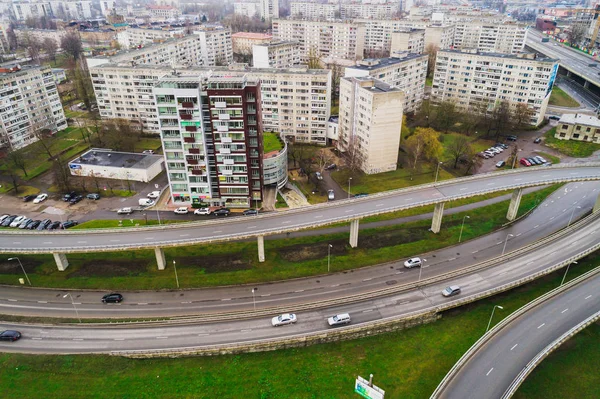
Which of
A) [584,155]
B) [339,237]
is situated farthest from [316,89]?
[584,155]

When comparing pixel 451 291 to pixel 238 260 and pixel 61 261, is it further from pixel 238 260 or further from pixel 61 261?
pixel 61 261

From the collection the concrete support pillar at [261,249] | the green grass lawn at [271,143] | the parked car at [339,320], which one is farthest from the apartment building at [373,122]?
the parked car at [339,320]

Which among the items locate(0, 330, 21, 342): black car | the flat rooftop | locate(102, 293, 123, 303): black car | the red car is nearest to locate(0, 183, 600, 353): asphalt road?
locate(0, 330, 21, 342): black car

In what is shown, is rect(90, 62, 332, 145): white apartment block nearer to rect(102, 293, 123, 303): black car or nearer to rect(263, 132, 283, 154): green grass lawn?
rect(263, 132, 283, 154): green grass lawn

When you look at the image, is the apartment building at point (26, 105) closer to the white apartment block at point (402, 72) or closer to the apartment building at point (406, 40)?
the white apartment block at point (402, 72)

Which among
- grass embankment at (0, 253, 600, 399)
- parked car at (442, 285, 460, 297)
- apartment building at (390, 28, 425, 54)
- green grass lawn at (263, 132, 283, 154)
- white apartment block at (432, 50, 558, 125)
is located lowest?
grass embankment at (0, 253, 600, 399)
